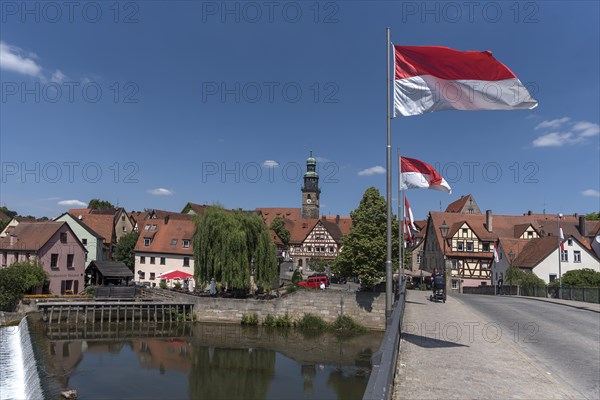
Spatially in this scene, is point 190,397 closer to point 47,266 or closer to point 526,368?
point 526,368

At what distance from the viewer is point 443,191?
1539cm

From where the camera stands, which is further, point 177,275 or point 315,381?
point 177,275

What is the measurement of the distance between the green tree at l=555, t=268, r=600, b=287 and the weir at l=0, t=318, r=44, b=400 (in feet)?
126

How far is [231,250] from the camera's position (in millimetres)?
40750

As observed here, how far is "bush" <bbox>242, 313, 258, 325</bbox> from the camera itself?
3959 centimetres

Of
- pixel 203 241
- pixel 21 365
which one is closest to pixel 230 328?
pixel 203 241

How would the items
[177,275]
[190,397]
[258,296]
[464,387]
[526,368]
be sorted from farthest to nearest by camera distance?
1. [177,275]
2. [258,296]
3. [190,397]
4. [526,368]
5. [464,387]

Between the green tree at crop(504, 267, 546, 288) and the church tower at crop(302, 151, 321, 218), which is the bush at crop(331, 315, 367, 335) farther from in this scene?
the church tower at crop(302, 151, 321, 218)

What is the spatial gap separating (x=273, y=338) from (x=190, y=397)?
13.0 meters

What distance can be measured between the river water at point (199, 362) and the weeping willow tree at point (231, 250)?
14.7 ft

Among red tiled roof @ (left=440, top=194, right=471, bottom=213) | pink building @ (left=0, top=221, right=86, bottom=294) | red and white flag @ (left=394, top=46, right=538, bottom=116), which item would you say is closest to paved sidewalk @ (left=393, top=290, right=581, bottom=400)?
red and white flag @ (left=394, top=46, right=538, bottom=116)

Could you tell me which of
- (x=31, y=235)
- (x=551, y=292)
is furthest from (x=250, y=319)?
(x=31, y=235)

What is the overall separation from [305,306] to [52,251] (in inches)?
1030

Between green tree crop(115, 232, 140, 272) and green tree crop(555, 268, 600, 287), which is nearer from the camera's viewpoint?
green tree crop(555, 268, 600, 287)
